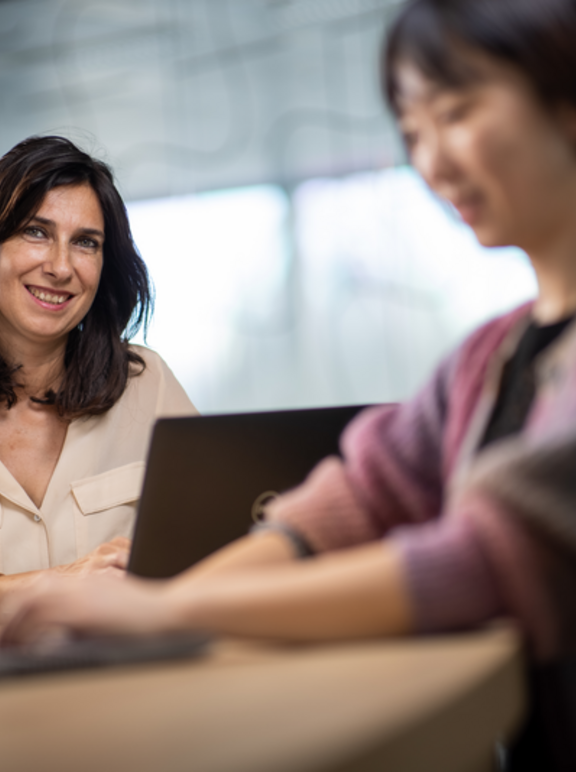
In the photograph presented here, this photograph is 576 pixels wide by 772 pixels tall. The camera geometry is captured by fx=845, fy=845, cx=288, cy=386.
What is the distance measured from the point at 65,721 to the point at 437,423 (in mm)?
461

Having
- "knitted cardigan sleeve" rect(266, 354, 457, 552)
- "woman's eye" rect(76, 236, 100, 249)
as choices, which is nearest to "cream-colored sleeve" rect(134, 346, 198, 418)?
"woman's eye" rect(76, 236, 100, 249)

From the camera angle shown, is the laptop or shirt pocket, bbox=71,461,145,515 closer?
the laptop

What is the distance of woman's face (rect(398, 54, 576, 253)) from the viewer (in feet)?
2.05

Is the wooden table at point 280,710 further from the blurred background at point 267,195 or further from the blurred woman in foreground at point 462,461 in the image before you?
the blurred background at point 267,195

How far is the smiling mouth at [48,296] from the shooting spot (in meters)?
1.71

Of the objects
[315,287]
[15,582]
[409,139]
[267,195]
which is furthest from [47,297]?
[267,195]

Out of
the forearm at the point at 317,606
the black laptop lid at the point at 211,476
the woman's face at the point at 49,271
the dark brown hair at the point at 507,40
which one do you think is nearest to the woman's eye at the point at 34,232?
the woman's face at the point at 49,271

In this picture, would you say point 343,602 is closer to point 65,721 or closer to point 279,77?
point 65,721

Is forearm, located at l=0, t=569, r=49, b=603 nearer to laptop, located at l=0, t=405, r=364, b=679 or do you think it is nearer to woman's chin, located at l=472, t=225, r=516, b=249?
laptop, located at l=0, t=405, r=364, b=679

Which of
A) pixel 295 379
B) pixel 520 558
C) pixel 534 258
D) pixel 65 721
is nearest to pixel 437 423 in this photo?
pixel 534 258

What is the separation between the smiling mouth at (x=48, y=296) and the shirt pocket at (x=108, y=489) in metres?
0.38

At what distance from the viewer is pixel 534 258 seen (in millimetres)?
707

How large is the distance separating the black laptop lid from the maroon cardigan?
21 centimetres

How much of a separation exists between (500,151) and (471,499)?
268 millimetres
